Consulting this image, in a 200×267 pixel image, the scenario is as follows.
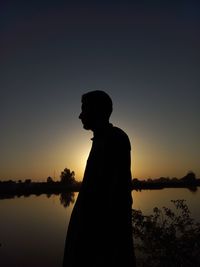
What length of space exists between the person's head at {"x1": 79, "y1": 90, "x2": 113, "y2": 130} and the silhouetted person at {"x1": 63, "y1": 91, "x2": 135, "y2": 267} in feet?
0.31

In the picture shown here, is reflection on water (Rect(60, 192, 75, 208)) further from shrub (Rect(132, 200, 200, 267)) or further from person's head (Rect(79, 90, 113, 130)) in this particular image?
person's head (Rect(79, 90, 113, 130))

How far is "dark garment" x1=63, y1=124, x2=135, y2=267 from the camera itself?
3.21m

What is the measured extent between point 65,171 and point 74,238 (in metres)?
194

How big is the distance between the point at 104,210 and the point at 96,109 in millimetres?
945

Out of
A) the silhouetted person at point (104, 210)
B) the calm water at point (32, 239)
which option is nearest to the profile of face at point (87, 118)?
the silhouetted person at point (104, 210)

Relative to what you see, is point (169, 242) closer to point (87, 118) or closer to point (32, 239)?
point (87, 118)

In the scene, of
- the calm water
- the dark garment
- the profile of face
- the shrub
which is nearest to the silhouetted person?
the dark garment

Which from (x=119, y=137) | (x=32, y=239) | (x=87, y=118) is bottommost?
(x=32, y=239)

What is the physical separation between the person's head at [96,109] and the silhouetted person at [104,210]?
0.09 m

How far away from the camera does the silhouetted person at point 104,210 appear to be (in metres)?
3.21

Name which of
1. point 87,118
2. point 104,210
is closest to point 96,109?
point 87,118

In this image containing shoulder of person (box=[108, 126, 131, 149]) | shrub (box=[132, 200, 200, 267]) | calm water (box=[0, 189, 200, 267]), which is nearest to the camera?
shoulder of person (box=[108, 126, 131, 149])

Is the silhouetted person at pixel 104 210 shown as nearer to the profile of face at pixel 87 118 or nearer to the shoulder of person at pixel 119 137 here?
the shoulder of person at pixel 119 137

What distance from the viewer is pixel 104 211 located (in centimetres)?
327
